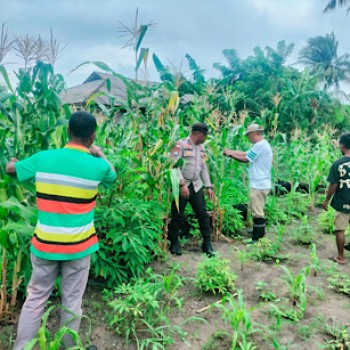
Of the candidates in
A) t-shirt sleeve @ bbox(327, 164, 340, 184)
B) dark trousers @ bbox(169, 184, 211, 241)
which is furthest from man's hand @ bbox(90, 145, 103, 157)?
t-shirt sleeve @ bbox(327, 164, 340, 184)

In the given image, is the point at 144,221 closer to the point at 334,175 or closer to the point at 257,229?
the point at 257,229

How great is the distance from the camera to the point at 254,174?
491 centimetres

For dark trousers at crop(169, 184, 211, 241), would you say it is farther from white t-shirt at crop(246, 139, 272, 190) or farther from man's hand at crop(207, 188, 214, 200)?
white t-shirt at crop(246, 139, 272, 190)

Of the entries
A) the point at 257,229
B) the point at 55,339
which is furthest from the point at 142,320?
the point at 257,229

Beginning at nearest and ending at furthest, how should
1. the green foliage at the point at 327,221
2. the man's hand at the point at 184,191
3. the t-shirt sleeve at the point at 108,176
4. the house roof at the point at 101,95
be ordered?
the t-shirt sleeve at the point at 108,176
the house roof at the point at 101,95
the man's hand at the point at 184,191
the green foliage at the point at 327,221

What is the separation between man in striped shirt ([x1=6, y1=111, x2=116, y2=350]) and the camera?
2156 millimetres

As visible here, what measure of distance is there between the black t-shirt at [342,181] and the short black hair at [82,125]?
10.1 ft

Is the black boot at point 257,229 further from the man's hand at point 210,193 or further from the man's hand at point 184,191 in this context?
the man's hand at point 184,191

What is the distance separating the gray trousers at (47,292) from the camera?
223 cm

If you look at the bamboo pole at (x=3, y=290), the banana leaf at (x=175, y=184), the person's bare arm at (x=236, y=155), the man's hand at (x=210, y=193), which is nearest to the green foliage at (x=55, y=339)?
the bamboo pole at (x=3, y=290)

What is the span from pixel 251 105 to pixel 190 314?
39.7ft

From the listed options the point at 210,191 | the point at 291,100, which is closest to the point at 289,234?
the point at 210,191

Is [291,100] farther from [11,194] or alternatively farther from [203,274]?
[11,194]

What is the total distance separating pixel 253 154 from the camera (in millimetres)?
4789
